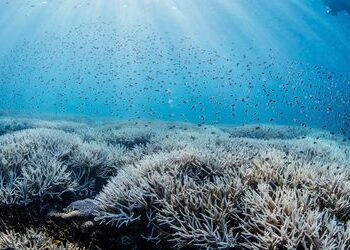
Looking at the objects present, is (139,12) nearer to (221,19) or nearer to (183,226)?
(221,19)

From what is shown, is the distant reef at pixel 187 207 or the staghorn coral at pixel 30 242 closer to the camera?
the distant reef at pixel 187 207

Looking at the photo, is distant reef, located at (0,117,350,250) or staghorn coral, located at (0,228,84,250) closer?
distant reef, located at (0,117,350,250)

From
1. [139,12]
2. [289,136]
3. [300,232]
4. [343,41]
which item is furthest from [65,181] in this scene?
[343,41]

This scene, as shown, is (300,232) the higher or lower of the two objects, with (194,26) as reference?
higher

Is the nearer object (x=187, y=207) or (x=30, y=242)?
(x=30, y=242)

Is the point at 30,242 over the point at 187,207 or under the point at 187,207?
under

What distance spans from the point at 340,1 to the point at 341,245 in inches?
1459

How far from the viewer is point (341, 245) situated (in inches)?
121

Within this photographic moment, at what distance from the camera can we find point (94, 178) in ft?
22.5

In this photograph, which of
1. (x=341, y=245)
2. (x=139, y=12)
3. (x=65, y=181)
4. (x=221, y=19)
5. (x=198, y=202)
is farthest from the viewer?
(x=221, y=19)

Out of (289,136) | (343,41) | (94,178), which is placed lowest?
(343,41)

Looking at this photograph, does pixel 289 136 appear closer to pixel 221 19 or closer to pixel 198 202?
pixel 198 202

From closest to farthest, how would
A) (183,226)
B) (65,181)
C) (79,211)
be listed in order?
(183,226)
(79,211)
(65,181)

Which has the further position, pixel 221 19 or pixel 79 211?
pixel 221 19
